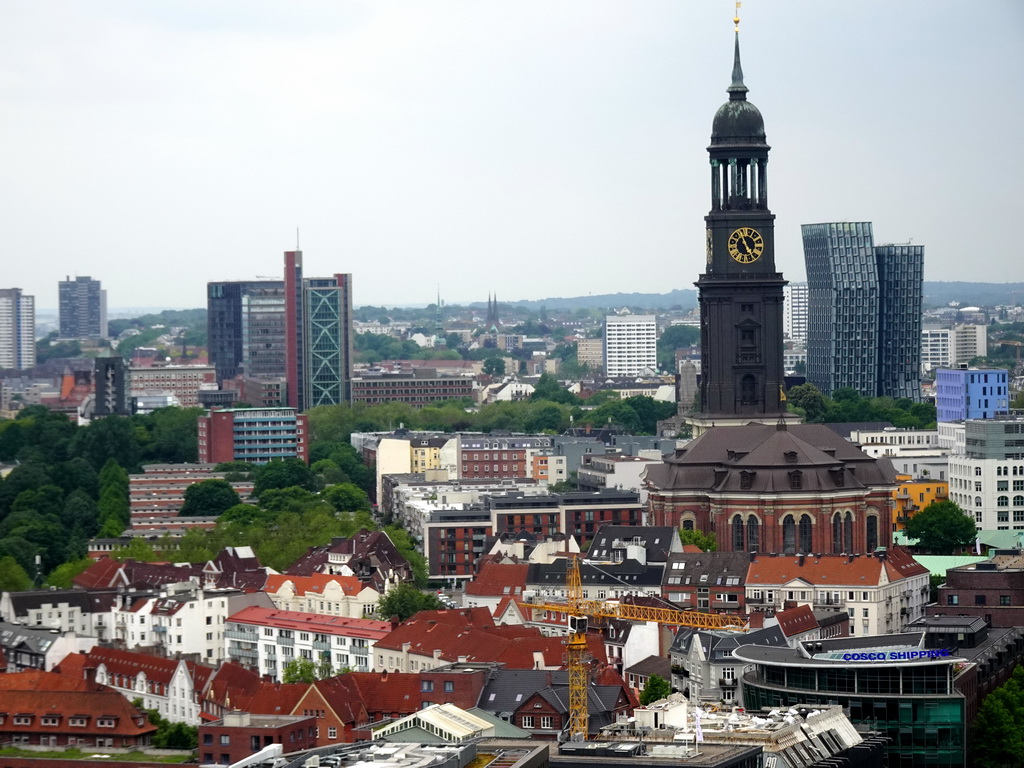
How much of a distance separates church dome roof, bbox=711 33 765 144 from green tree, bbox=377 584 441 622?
39.1 metres

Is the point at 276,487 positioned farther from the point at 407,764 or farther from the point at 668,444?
the point at 407,764

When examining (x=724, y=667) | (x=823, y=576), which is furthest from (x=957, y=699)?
(x=823, y=576)

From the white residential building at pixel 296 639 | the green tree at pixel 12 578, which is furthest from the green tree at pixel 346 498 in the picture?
the white residential building at pixel 296 639

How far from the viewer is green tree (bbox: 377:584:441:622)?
4498 inches

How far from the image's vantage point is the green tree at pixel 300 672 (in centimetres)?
10081

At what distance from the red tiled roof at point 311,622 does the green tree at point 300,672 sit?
306 centimetres

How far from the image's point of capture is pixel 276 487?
174 meters

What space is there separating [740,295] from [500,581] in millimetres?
32067

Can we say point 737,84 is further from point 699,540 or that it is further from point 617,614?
point 617,614

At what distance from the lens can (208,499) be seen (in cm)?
16525

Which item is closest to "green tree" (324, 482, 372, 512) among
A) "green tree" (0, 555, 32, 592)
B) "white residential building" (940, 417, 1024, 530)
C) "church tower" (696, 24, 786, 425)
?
"church tower" (696, 24, 786, 425)

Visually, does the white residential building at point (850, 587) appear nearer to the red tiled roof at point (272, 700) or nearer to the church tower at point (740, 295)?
the red tiled roof at point (272, 700)

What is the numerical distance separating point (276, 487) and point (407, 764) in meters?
106

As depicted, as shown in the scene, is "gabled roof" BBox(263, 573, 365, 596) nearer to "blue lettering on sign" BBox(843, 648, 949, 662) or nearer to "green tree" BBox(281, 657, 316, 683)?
"green tree" BBox(281, 657, 316, 683)
